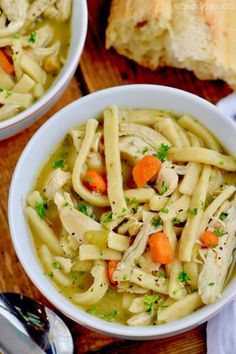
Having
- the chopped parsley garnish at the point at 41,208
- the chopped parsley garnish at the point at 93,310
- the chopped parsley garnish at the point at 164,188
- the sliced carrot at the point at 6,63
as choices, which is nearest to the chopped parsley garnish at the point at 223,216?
the chopped parsley garnish at the point at 164,188

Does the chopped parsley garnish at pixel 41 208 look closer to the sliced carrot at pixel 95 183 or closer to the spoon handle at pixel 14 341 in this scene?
the sliced carrot at pixel 95 183

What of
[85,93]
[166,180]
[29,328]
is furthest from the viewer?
[85,93]

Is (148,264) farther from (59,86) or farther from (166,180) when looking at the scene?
(59,86)

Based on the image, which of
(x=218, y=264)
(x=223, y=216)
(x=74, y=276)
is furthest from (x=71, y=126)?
(x=218, y=264)

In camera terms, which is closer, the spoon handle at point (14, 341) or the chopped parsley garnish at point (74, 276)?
the chopped parsley garnish at point (74, 276)

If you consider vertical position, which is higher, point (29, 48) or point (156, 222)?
point (29, 48)

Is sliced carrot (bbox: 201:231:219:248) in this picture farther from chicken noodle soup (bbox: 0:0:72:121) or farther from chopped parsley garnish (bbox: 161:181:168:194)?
chicken noodle soup (bbox: 0:0:72:121)

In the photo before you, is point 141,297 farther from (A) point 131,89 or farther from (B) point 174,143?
(A) point 131,89
